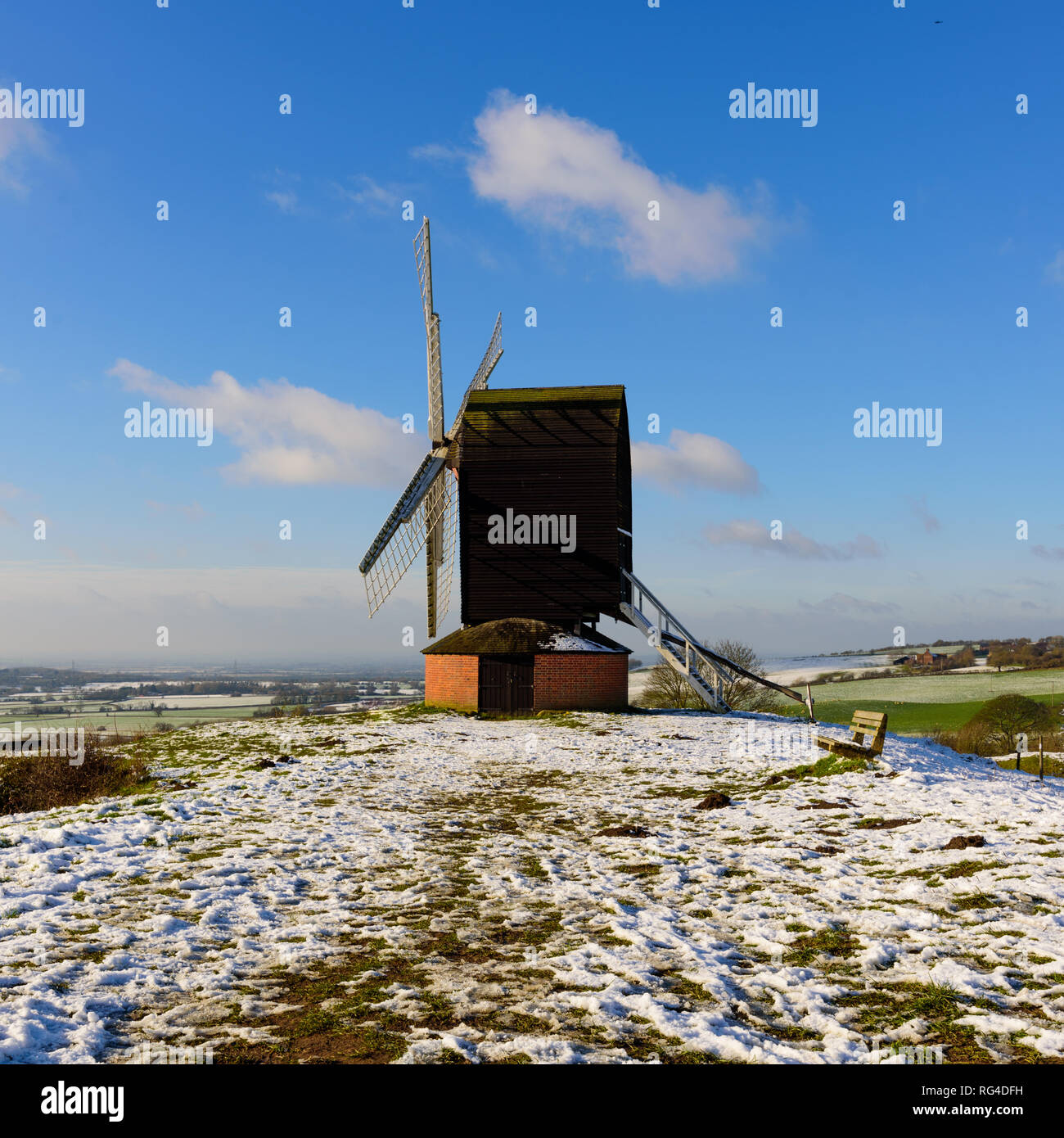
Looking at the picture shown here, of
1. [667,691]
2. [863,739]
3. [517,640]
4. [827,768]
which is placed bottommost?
[667,691]

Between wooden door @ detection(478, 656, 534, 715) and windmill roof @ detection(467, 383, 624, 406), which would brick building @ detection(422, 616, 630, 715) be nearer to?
wooden door @ detection(478, 656, 534, 715)

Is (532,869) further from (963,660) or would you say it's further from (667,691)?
(963,660)

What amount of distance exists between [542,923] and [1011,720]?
3248 cm

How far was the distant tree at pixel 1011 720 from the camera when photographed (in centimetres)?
3055

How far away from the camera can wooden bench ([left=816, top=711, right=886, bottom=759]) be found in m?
14.8

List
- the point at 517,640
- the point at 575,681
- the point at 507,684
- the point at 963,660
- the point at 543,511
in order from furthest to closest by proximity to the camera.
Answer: the point at 963,660 < the point at 543,511 < the point at 517,640 < the point at 507,684 < the point at 575,681

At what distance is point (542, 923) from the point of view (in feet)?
23.2

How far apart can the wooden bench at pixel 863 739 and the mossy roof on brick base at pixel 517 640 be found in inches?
565

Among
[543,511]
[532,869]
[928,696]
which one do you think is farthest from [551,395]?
[928,696]

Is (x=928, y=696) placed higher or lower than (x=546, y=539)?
lower

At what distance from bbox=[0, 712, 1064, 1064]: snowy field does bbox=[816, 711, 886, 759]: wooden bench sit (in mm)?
712

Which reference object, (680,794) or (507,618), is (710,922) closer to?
(680,794)
